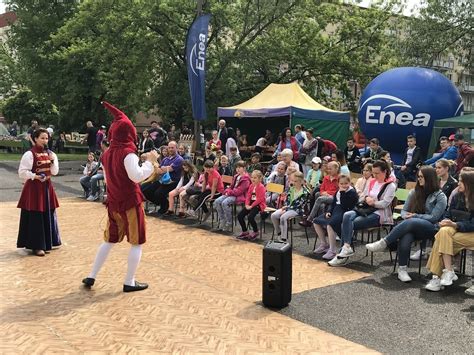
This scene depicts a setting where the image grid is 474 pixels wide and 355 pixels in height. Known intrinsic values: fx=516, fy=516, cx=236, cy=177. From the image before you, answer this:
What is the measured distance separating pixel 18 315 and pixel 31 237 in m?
2.64

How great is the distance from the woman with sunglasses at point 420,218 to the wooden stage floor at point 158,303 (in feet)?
2.05

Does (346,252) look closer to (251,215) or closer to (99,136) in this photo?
(251,215)

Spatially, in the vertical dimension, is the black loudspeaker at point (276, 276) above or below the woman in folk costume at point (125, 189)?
below

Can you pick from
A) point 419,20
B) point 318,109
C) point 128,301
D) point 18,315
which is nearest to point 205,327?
point 128,301

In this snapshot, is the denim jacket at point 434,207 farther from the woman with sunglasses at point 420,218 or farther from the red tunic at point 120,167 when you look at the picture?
the red tunic at point 120,167

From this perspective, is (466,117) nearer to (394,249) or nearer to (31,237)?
(394,249)

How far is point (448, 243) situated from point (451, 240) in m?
0.05

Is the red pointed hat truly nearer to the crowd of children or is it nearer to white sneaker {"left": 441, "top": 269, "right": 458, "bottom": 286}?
the crowd of children

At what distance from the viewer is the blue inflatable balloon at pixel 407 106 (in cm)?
1519

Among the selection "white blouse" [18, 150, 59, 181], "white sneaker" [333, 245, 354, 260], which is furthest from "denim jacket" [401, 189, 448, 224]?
"white blouse" [18, 150, 59, 181]

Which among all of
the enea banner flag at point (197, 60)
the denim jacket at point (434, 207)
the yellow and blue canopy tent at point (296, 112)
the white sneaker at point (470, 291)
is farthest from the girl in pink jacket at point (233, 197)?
the yellow and blue canopy tent at point (296, 112)

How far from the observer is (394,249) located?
7.07 meters

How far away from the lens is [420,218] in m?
6.62

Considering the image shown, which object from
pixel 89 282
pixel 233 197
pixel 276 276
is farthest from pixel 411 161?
pixel 89 282
